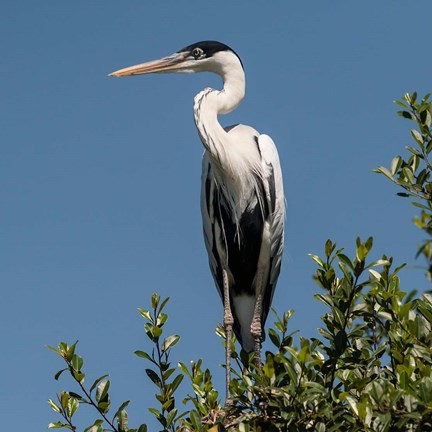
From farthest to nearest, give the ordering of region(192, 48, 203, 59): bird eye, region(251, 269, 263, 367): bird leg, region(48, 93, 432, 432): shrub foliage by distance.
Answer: region(192, 48, 203, 59): bird eye < region(251, 269, 263, 367): bird leg < region(48, 93, 432, 432): shrub foliage

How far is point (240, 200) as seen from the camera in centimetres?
722

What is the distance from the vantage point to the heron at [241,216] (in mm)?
7176

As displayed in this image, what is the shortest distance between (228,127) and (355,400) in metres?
3.90

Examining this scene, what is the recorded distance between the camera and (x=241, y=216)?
724 centimetres

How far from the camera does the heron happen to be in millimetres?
7176

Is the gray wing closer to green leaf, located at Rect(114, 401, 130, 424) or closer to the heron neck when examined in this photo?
the heron neck

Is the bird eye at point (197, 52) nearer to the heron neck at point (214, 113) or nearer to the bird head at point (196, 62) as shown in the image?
the bird head at point (196, 62)

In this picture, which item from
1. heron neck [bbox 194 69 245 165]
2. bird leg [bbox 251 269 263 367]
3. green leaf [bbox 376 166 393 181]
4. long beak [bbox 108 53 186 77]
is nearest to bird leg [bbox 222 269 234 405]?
bird leg [bbox 251 269 263 367]

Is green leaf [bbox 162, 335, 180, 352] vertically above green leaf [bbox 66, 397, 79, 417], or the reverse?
green leaf [bbox 162, 335, 180, 352]

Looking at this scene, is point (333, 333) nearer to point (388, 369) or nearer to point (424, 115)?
point (388, 369)

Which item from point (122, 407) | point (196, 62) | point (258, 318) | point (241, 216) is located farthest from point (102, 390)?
point (196, 62)

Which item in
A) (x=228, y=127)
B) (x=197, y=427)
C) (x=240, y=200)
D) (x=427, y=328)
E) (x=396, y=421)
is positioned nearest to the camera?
(x=396, y=421)

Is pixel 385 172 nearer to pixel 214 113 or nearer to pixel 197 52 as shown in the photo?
pixel 214 113

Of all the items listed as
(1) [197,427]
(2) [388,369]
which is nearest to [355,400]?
(2) [388,369]
